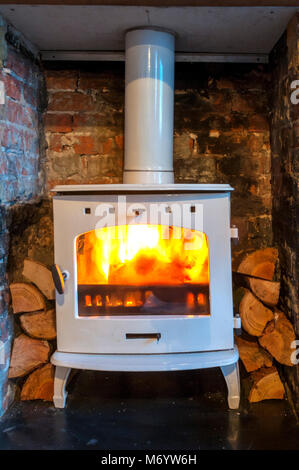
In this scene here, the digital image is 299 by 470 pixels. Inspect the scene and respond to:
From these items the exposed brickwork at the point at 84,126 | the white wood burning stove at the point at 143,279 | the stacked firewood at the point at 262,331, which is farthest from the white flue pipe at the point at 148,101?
the stacked firewood at the point at 262,331

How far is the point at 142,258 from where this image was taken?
1.44m

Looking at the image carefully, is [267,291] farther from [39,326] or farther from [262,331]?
[39,326]

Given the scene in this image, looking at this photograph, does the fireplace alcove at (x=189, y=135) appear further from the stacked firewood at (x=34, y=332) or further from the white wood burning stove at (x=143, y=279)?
the white wood burning stove at (x=143, y=279)

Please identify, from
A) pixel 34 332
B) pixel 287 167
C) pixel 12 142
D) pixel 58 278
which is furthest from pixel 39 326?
pixel 287 167

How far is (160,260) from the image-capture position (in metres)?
1.45

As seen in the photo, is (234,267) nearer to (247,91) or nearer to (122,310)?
(122,310)

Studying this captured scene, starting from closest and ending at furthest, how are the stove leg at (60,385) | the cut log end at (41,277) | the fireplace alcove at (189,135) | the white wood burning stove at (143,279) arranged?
the white wood burning stove at (143,279)
the stove leg at (60,385)
the cut log end at (41,277)
the fireplace alcove at (189,135)

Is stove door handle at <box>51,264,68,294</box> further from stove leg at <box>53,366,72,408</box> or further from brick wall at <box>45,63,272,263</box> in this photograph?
brick wall at <box>45,63,272,263</box>

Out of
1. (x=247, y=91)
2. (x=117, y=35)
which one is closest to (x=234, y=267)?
(x=247, y=91)

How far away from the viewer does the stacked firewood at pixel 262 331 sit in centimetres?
150

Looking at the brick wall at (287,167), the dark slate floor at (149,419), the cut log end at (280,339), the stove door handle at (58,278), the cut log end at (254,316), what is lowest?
the dark slate floor at (149,419)

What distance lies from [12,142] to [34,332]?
72 cm

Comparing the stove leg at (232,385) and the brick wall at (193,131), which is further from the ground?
the brick wall at (193,131)

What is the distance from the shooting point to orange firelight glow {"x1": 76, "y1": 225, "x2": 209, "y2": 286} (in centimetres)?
144
